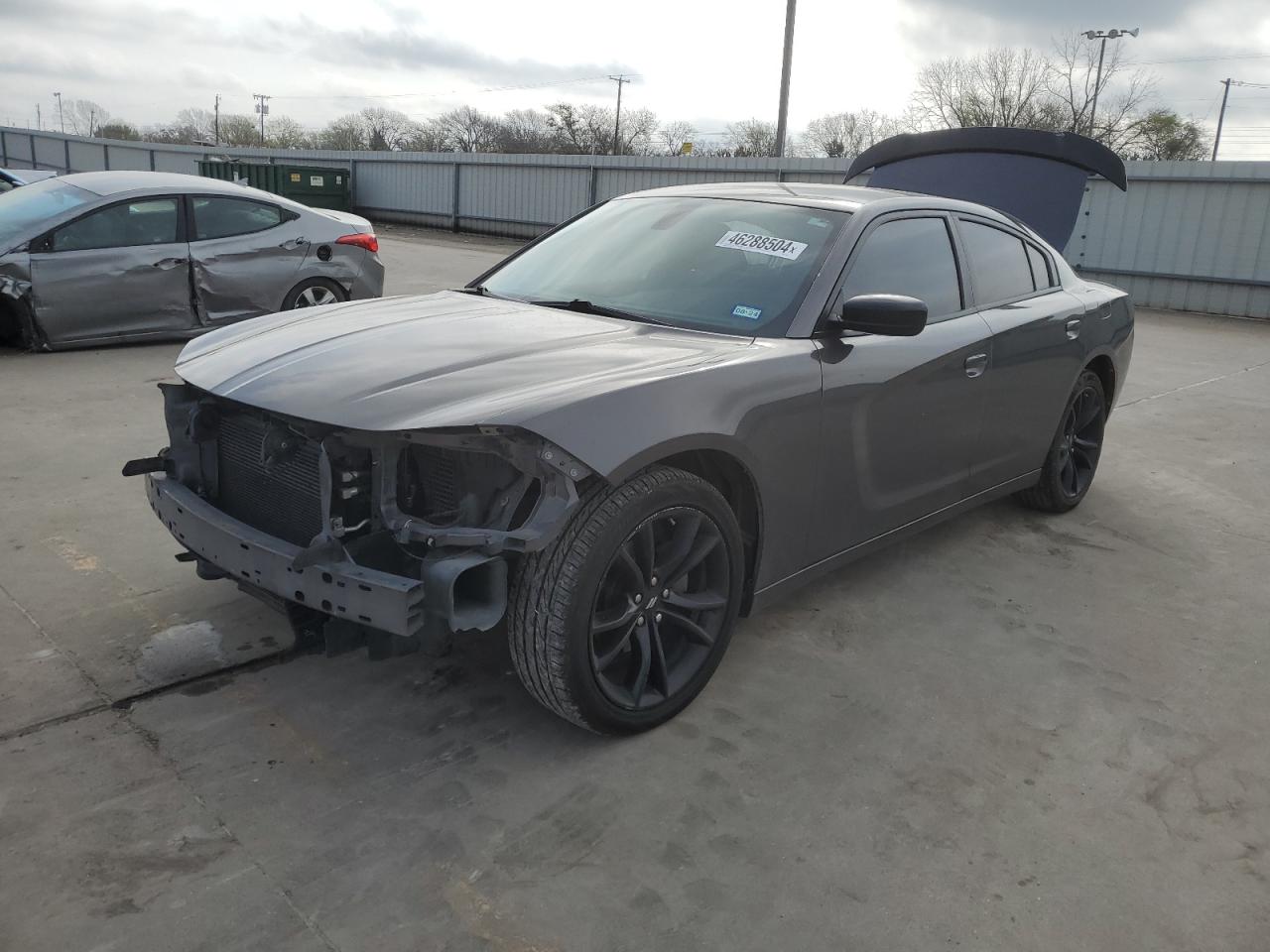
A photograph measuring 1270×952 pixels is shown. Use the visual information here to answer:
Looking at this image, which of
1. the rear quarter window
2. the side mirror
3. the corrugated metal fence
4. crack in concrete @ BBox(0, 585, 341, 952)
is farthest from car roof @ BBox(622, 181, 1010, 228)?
the corrugated metal fence

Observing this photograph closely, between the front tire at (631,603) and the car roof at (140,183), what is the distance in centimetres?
666

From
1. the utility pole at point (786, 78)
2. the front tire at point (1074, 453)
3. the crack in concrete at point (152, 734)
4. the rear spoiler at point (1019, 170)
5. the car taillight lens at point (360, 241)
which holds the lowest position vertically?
the crack in concrete at point (152, 734)

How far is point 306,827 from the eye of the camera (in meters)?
2.45

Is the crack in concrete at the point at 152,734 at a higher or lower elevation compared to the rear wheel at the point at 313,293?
lower

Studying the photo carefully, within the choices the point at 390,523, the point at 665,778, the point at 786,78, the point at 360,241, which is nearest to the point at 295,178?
the point at 786,78

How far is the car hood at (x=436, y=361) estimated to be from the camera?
254 cm

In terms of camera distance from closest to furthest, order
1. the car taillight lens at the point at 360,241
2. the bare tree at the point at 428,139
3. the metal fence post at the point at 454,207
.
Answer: the car taillight lens at the point at 360,241, the metal fence post at the point at 454,207, the bare tree at the point at 428,139

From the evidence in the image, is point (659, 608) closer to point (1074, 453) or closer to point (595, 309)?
point (595, 309)

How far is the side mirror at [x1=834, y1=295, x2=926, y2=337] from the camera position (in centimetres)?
315

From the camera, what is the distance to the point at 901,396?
3.60m

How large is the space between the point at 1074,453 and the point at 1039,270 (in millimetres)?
1037

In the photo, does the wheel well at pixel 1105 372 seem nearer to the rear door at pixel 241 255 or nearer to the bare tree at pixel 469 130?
the rear door at pixel 241 255

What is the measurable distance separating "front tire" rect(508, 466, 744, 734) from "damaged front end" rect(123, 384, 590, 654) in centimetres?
12

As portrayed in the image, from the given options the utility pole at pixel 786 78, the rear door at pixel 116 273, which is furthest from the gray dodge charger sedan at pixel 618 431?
the utility pole at pixel 786 78
